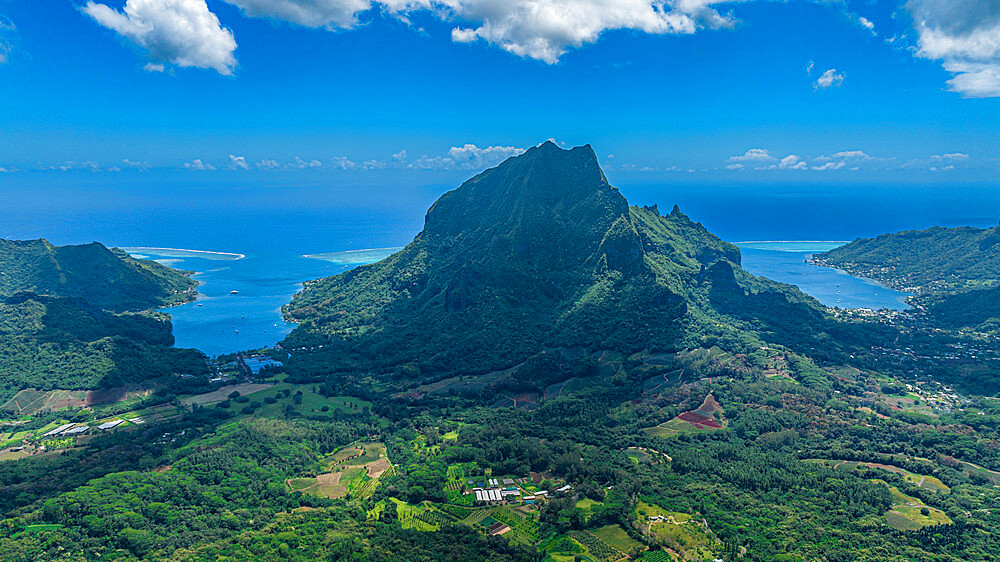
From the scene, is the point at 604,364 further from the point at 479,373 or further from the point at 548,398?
the point at 479,373

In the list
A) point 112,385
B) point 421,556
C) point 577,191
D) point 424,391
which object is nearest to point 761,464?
point 421,556

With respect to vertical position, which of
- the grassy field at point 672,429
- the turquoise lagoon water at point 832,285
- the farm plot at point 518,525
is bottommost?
the farm plot at point 518,525

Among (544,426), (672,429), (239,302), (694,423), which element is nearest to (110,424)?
(544,426)

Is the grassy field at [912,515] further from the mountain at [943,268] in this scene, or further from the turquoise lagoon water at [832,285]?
the turquoise lagoon water at [832,285]

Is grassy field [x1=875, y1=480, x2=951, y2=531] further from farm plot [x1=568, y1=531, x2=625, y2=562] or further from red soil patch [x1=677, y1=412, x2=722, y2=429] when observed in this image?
farm plot [x1=568, y1=531, x2=625, y2=562]

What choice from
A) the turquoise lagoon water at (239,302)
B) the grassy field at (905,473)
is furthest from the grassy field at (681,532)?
the turquoise lagoon water at (239,302)

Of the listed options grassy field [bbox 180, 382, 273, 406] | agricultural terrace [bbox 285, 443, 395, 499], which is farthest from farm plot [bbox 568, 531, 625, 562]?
grassy field [bbox 180, 382, 273, 406]
